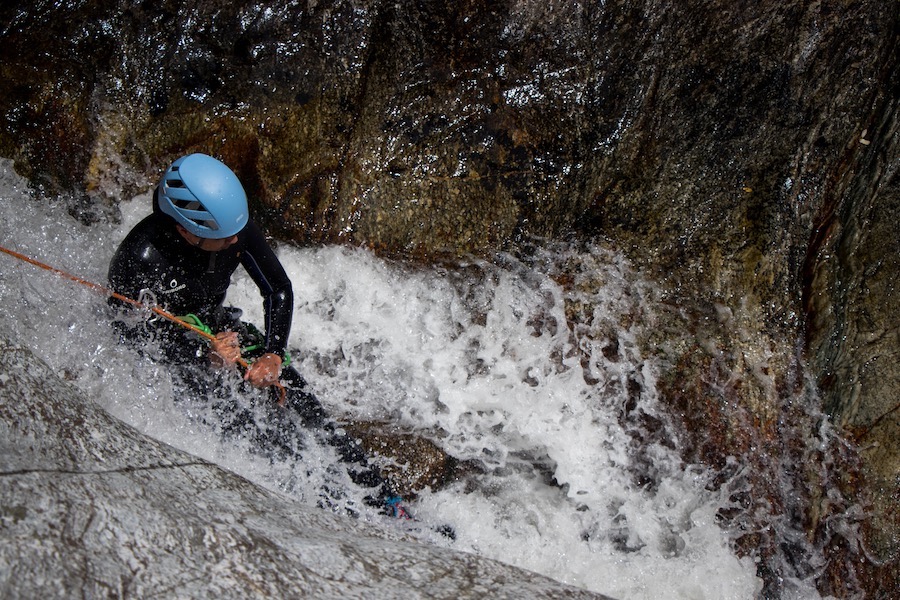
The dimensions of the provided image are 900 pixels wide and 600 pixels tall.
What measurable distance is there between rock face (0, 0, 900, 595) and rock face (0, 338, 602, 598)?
238 centimetres

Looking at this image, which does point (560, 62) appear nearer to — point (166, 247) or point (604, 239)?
point (604, 239)

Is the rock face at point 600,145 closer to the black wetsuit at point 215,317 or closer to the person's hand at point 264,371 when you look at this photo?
the black wetsuit at point 215,317

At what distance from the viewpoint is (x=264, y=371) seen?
366 centimetres

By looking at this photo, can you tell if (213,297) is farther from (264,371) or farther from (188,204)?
(188,204)

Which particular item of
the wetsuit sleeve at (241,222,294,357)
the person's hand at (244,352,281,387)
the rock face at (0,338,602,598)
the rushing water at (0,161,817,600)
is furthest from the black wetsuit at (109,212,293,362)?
the rock face at (0,338,602,598)

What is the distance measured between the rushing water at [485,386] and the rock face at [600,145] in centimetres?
22

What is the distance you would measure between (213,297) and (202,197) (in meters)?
0.78

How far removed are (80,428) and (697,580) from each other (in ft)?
11.8

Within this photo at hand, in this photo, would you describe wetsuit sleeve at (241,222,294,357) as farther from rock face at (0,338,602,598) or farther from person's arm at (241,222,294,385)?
rock face at (0,338,602,598)

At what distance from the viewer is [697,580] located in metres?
4.11

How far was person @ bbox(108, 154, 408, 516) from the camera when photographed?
3.38 m

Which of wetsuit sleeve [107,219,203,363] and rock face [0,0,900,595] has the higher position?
rock face [0,0,900,595]

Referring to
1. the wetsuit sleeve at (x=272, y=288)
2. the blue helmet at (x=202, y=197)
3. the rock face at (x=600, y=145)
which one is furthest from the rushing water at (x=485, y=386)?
the blue helmet at (x=202, y=197)

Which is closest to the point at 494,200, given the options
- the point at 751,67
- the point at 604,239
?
the point at 604,239
